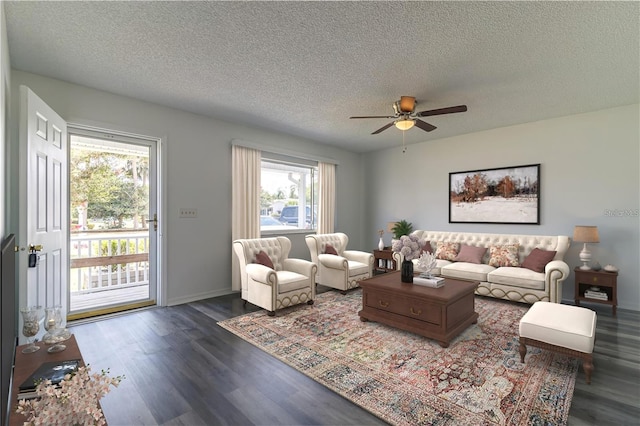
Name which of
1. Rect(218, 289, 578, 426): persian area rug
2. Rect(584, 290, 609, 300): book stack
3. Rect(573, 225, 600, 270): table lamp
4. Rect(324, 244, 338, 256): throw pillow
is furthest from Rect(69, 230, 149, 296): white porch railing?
Rect(584, 290, 609, 300): book stack

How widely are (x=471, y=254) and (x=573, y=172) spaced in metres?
1.84

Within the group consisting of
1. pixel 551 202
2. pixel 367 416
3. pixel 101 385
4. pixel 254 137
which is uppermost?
pixel 254 137

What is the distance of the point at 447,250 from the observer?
5066 mm

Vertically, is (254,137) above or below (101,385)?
above

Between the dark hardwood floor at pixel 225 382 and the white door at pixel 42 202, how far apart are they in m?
0.67

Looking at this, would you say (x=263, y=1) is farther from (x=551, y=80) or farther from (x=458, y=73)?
(x=551, y=80)

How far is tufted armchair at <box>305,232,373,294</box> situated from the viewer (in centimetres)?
468

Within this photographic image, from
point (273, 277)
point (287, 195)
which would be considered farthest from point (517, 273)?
point (287, 195)

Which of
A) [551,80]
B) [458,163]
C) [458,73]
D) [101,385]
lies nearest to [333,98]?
[458,73]

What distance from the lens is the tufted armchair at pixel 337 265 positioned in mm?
4676

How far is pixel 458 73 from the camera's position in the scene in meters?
3.05

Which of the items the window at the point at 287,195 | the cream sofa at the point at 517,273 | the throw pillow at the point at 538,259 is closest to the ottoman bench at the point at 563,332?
the cream sofa at the point at 517,273

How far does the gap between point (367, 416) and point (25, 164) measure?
3.11 metres

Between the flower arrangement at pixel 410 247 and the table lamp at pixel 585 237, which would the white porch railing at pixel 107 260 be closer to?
the flower arrangement at pixel 410 247
